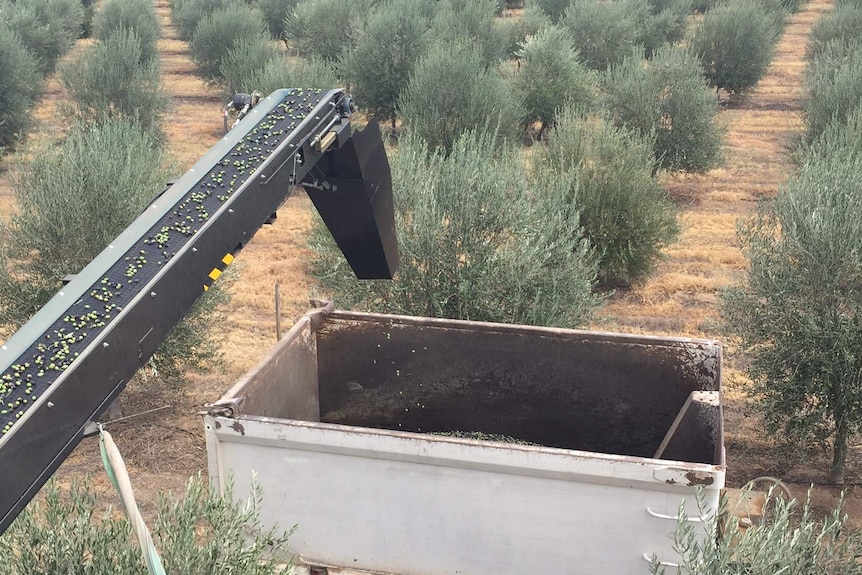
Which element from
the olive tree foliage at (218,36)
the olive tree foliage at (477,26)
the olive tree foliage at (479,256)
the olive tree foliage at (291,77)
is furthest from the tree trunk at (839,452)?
the olive tree foliage at (218,36)

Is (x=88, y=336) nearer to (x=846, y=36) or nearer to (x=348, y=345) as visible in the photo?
(x=348, y=345)

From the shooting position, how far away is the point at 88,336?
2840mm

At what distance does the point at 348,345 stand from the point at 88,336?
2.91 meters

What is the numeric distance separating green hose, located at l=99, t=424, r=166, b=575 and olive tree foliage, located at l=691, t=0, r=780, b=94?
21472mm

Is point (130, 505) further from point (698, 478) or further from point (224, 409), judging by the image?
point (698, 478)

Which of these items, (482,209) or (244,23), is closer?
(482,209)

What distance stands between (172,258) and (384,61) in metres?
16.0

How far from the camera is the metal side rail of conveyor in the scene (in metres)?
2.63

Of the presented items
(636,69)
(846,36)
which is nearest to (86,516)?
(636,69)

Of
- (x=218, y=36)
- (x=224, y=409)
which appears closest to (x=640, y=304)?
(x=224, y=409)

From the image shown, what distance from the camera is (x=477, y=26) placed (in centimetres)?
2203

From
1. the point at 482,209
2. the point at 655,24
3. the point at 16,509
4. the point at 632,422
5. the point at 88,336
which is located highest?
the point at 88,336

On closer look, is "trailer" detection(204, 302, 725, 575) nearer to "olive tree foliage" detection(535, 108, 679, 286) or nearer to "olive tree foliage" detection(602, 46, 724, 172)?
"olive tree foliage" detection(535, 108, 679, 286)

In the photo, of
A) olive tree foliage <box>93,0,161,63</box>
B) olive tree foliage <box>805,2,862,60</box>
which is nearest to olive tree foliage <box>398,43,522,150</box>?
olive tree foliage <box>805,2,862,60</box>
